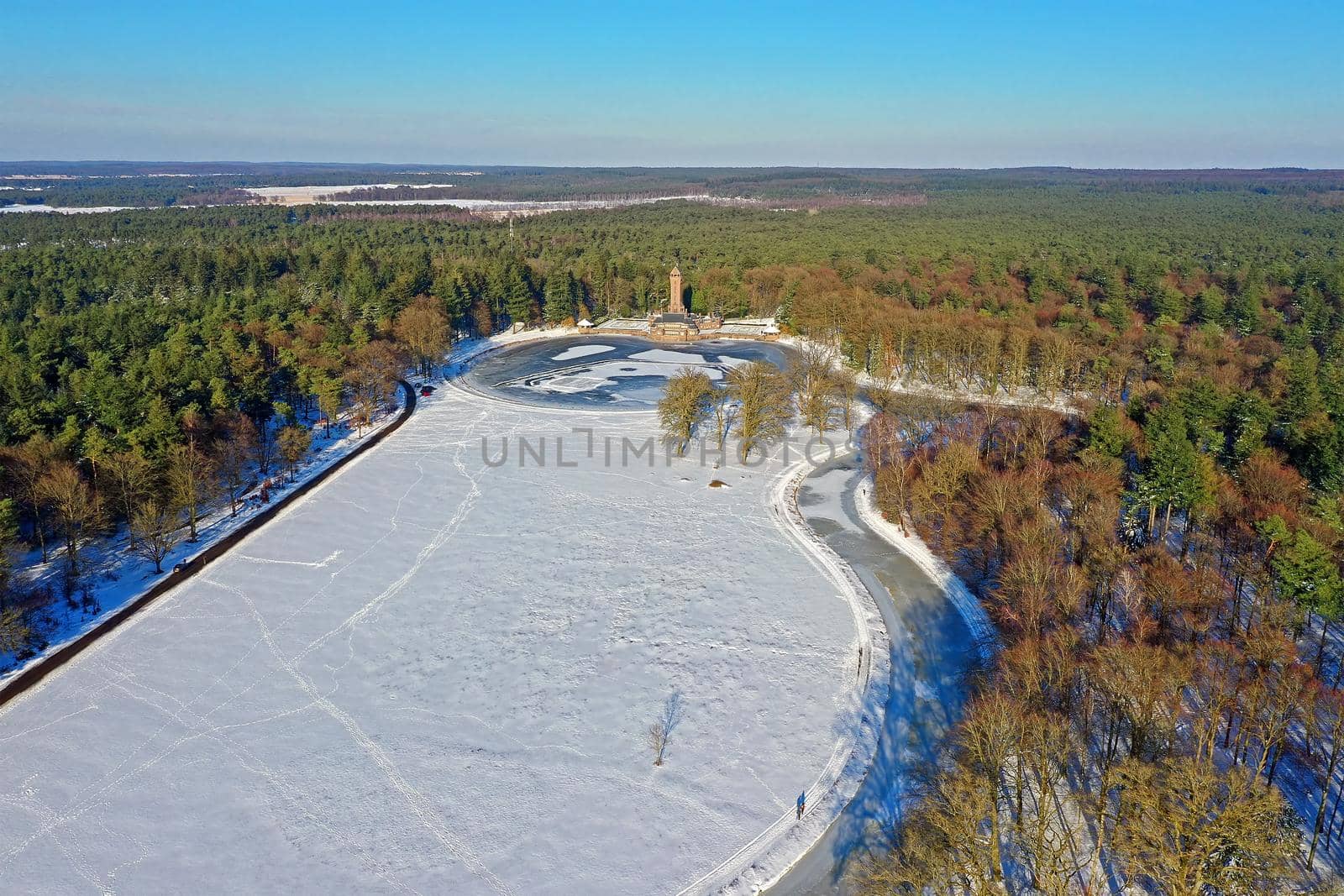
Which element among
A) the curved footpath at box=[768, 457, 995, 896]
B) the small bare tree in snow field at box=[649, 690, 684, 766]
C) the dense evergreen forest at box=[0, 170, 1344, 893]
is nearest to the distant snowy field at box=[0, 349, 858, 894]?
the small bare tree in snow field at box=[649, 690, 684, 766]

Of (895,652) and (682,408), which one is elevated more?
(682,408)

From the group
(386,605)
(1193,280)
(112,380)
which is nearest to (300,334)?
(112,380)

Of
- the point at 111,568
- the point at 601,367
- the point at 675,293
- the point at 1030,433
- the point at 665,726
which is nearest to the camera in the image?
the point at 665,726

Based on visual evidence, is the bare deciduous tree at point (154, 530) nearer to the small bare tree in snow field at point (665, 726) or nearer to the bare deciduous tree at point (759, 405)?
A: the small bare tree in snow field at point (665, 726)

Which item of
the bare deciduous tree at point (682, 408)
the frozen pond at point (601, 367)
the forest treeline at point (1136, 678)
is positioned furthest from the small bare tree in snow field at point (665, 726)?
the frozen pond at point (601, 367)

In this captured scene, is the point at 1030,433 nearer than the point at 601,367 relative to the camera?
Yes

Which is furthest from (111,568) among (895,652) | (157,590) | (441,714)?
(895,652)

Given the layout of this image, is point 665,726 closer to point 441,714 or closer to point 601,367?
point 441,714
